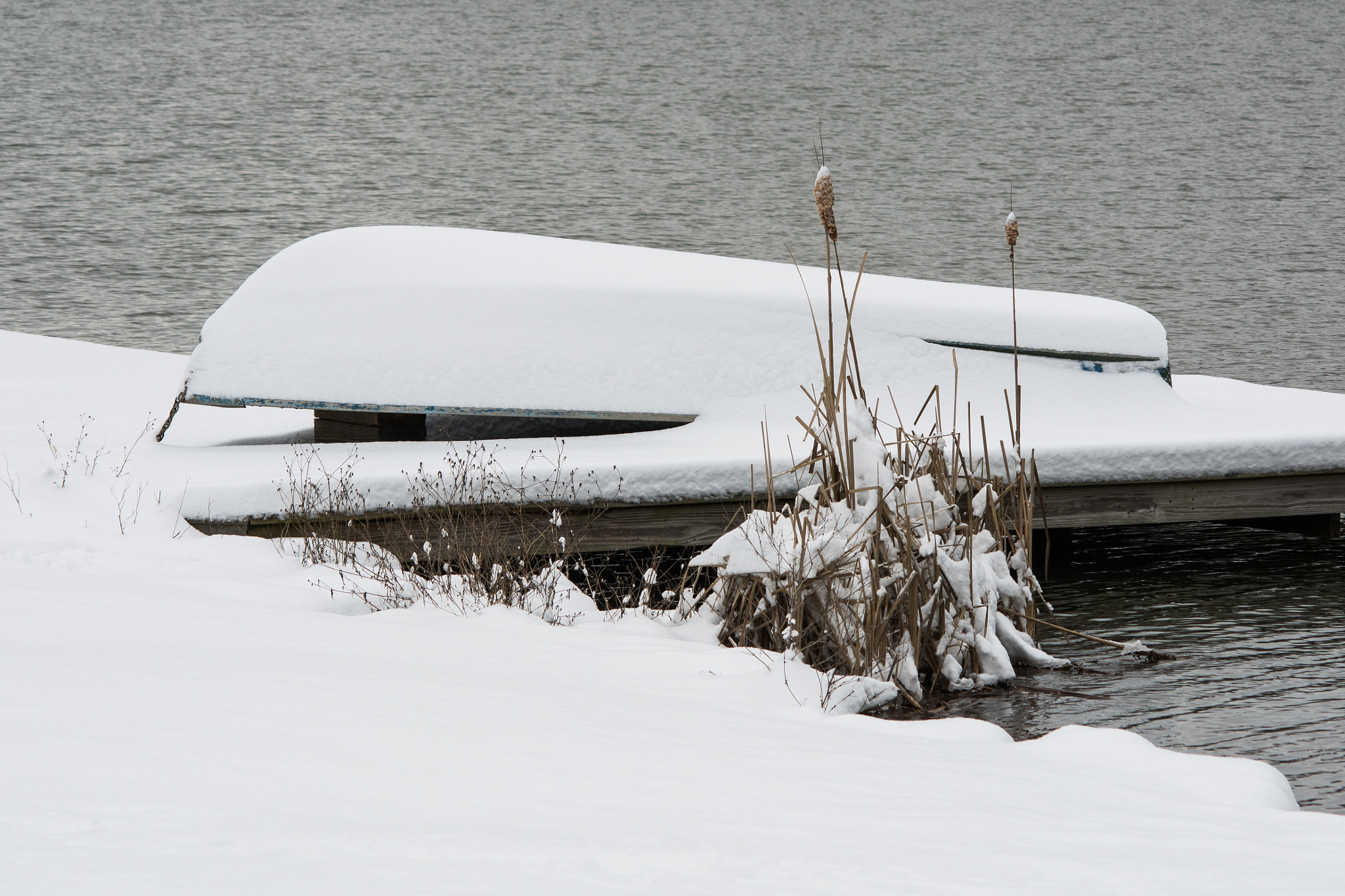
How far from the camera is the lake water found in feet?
19.3

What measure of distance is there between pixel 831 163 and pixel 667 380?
70.4ft

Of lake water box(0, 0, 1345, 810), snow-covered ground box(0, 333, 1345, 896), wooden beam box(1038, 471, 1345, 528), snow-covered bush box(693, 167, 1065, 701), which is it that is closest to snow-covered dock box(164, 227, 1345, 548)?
wooden beam box(1038, 471, 1345, 528)

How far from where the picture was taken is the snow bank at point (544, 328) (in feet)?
18.9

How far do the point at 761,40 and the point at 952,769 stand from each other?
117ft

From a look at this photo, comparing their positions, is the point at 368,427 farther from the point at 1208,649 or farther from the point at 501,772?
the point at 501,772

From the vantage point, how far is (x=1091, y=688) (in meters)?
4.39

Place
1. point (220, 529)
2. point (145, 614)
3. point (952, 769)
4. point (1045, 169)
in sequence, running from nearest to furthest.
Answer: point (952, 769) < point (145, 614) < point (220, 529) < point (1045, 169)

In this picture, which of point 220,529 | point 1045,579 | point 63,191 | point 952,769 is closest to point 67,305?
point 63,191

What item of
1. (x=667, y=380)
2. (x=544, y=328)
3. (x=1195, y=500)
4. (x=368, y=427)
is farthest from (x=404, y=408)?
(x=1195, y=500)

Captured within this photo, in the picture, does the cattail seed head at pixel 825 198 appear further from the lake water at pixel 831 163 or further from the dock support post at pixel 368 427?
the dock support post at pixel 368 427

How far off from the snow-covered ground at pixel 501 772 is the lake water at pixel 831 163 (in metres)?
1.02

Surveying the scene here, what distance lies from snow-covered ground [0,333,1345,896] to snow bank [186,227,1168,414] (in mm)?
1512

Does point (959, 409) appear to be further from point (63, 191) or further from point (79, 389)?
point (63, 191)

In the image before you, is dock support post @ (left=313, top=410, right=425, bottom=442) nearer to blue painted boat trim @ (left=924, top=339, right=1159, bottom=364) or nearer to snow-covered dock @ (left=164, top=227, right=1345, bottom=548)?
snow-covered dock @ (left=164, top=227, right=1345, bottom=548)
